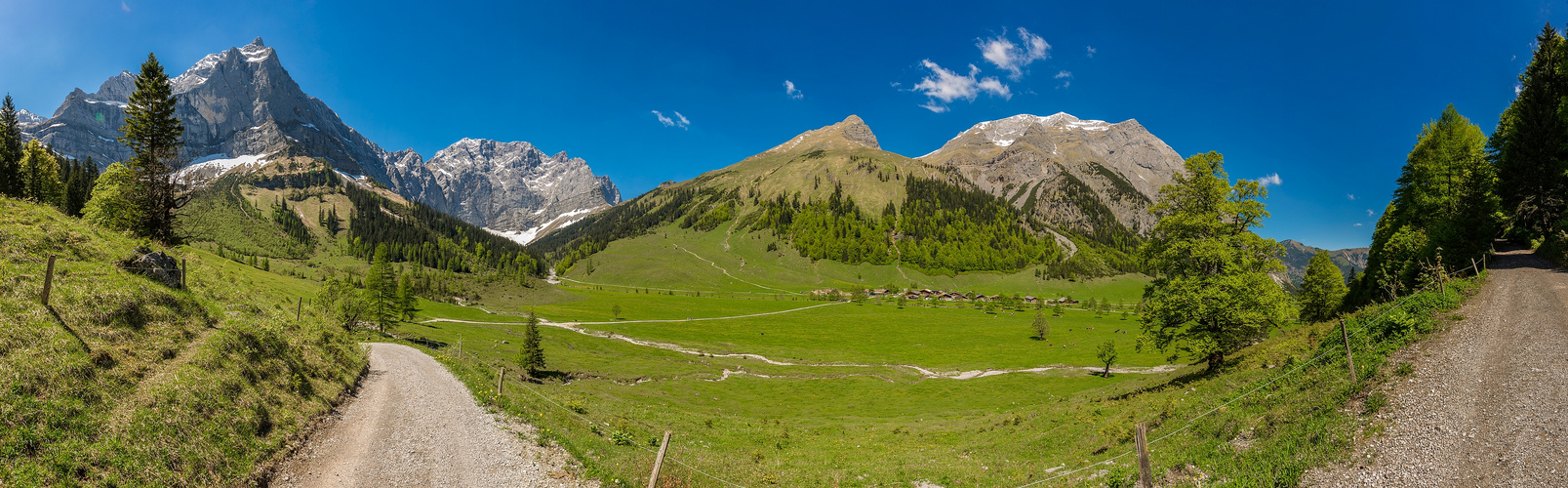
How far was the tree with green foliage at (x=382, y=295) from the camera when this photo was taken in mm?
70137

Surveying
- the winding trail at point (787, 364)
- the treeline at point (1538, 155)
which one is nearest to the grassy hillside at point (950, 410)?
the winding trail at point (787, 364)

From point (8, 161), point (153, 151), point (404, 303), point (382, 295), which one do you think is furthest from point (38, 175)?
point (153, 151)

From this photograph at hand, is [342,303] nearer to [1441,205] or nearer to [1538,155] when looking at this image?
[1538,155]

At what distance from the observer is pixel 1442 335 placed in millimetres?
16141

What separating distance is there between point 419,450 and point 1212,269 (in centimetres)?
3619

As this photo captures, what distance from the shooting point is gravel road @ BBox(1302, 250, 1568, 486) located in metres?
9.88

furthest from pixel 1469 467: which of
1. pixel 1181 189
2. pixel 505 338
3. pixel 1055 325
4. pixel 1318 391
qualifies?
pixel 1055 325

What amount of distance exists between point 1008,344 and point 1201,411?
295ft

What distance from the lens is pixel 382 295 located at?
242 ft

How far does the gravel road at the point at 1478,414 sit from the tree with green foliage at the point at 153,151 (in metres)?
56.7

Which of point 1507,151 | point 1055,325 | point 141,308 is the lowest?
point 1055,325

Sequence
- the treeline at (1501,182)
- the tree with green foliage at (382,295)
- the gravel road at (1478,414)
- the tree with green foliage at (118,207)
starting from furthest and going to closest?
1. the tree with green foliage at (382,295)
2. the tree with green foliage at (118,207)
3. the treeline at (1501,182)
4. the gravel road at (1478,414)

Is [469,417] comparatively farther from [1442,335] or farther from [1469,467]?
[1442,335]

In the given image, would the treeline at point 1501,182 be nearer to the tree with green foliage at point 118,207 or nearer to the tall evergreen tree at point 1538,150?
the tall evergreen tree at point 1538,150
